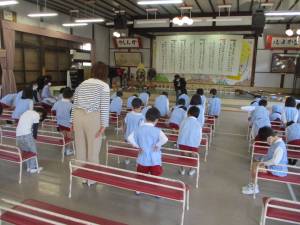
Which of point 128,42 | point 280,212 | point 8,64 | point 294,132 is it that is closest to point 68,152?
point 280,212

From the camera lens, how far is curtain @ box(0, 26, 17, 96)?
7895 millimetres

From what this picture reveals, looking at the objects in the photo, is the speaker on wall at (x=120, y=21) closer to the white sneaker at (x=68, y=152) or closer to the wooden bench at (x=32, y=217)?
the white sneaker at (x=68, y=152)

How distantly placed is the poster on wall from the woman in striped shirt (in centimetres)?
1036

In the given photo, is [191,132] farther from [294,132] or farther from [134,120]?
[294,132]

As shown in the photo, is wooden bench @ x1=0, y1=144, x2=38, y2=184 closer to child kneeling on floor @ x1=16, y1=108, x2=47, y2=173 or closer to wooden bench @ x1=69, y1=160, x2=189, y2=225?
child kneeling on floor @ x1=16, y1=108, x2=47, y2=173

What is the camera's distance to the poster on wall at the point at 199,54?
1209cm

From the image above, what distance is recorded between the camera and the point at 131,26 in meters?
10.6

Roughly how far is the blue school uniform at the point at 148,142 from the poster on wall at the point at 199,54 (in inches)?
411

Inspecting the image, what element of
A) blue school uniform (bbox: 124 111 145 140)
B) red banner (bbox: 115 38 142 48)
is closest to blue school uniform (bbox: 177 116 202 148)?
blue school uniform (bbox: 124 111 145 140)

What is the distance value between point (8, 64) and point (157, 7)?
575 centimetres

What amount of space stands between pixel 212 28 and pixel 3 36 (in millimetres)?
7321

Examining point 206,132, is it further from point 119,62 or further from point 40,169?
point 119,62

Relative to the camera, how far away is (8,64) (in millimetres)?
8039

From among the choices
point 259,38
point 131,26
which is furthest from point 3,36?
point 259,38
